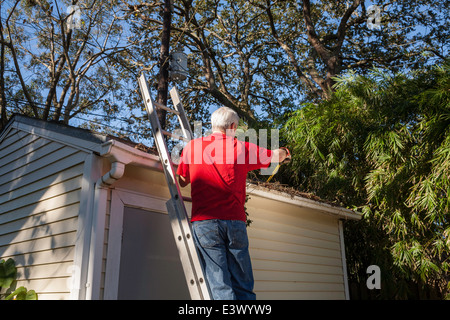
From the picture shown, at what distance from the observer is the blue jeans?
295 centimetres

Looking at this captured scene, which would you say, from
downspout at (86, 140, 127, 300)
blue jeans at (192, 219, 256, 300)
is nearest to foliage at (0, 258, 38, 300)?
downspout at (86, 140, 127, 300)

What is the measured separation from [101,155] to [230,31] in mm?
11842

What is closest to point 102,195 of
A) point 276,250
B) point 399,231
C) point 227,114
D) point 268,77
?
point 227,114

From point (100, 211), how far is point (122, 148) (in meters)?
0.64

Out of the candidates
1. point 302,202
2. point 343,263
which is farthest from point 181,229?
point 343,263

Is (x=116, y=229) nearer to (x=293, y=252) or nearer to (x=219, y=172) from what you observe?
(x=219, y=172)

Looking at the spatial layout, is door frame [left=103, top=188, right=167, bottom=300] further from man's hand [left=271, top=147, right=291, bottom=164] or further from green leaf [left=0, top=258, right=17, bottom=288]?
man's hand [left=271, top=147, right=291, bottom=164]

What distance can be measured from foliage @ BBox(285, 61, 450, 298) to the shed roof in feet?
2.61

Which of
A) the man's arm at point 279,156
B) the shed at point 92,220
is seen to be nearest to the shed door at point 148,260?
the shed at point 92,220

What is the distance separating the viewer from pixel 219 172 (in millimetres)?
3209

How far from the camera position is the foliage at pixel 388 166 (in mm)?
6332
